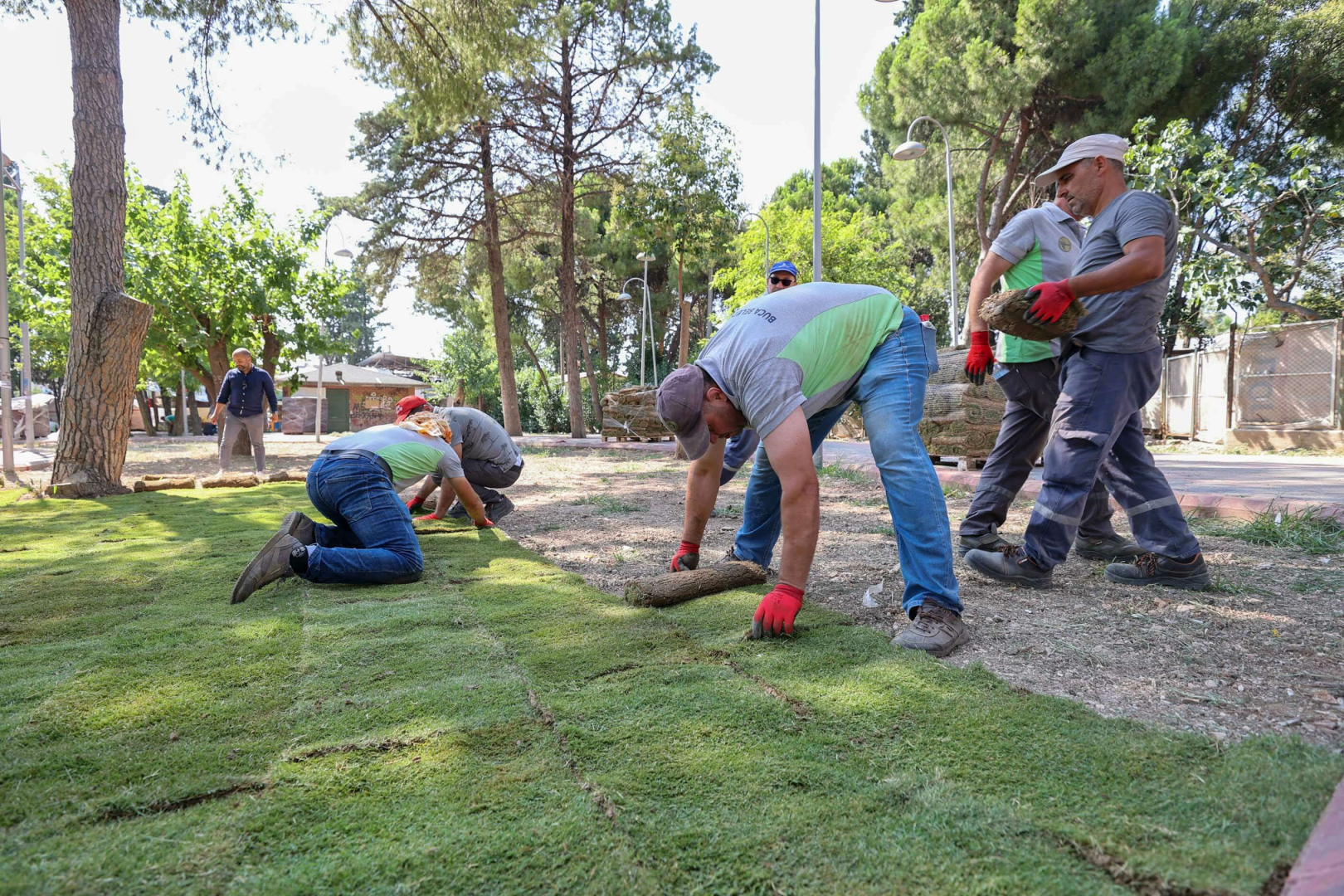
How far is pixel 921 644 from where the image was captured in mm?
2295

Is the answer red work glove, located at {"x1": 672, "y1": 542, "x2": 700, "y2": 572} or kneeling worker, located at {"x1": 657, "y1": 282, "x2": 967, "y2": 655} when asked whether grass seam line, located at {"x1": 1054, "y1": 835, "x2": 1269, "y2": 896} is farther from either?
red work glove, located at {"x1": 672, "y1": 542, "x2": 700, "y2": 572}

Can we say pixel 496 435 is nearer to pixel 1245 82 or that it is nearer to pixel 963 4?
pixel 963 4

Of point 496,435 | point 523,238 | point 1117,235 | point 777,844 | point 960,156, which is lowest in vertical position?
point 777,844

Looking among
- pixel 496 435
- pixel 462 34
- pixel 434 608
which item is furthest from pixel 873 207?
pixel 434 608

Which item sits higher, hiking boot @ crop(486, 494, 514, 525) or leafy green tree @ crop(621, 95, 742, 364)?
leafy green tree @ crop(621, 95, 742, 364)

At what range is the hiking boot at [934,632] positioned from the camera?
2297mm

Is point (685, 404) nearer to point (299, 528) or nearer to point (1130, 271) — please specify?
point (1130, 271)

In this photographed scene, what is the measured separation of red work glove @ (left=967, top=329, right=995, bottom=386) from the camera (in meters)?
3.23

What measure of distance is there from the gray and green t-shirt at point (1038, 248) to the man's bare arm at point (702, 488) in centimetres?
145

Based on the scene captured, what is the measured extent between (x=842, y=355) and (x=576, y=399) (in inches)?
632

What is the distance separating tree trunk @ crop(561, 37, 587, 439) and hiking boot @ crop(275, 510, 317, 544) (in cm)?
1374

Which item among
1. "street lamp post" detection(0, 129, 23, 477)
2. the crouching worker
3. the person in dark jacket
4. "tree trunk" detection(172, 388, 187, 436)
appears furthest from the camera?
"tree trunk" detection(172, 388, 187, 436)

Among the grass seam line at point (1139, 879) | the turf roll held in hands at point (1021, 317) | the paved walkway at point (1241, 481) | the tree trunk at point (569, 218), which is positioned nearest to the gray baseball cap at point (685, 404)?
the turf roll held in hands at point (1021, 317)

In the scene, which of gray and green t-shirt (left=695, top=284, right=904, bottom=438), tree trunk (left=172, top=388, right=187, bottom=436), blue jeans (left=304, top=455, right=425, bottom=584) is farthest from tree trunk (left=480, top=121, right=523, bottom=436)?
tree trunk (left=172, top=388, right=187, bottom=436)
